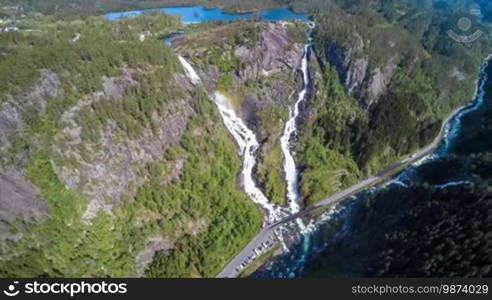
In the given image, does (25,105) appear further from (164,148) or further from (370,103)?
(370,103)

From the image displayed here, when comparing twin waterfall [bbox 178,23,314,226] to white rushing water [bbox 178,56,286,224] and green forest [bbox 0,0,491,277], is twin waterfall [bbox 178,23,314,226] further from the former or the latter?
green forest [bbox 0,0,491,277]

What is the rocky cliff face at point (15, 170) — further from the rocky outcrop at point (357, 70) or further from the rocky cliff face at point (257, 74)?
the rocky outcrop at point (357, 70)

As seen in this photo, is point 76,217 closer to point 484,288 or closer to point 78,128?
point 78,128

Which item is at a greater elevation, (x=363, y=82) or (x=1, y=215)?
(x=363, y=82)

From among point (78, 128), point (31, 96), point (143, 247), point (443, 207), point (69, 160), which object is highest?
point (31, 96)

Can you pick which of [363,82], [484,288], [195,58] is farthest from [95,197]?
[363,82]

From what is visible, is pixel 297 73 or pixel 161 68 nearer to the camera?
pixel 161 68

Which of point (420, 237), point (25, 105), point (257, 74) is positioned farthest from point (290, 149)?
point (25, 105)
